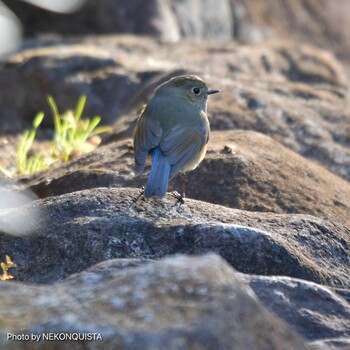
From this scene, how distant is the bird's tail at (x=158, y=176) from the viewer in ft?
17.6

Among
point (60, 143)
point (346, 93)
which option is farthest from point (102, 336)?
point (346, 93)

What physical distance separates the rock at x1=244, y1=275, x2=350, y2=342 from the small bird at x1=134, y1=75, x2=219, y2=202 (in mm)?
1411

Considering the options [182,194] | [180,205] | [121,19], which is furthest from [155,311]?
[121,19]

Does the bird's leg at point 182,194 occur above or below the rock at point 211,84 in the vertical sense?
above

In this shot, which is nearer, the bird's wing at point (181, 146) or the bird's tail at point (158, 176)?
the bird's tail at point (158, 176)

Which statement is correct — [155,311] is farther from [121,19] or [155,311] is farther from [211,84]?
[121,19]

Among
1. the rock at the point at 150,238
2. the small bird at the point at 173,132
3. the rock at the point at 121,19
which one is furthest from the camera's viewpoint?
the rock at the point at 121,19

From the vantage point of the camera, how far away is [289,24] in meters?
15.8

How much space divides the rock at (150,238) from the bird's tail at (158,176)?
0.29 feet

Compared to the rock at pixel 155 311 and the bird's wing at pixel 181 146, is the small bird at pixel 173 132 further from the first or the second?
the rock at pixel 155 311

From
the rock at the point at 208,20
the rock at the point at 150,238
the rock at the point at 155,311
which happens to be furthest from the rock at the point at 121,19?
the rock at the point at 155,311

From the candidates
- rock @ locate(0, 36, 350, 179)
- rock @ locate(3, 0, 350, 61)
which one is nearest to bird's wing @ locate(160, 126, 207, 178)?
rock @ locate(0, 36, 350, 179)

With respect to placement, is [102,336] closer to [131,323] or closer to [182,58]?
[131,323]

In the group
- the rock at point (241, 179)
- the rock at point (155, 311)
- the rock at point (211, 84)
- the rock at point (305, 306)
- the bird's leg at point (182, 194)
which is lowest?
the rock at point (211, 84)
